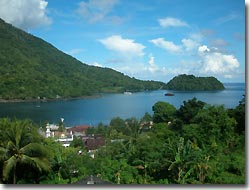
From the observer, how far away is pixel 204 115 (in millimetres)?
4578

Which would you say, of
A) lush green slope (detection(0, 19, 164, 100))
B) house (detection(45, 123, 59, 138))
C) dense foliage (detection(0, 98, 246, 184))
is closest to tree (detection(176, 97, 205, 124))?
dense foliage (detection(0, 98, 246, 184))

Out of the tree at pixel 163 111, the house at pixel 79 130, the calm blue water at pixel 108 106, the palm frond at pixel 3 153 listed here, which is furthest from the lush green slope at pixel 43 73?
the palm frond at pixel 3 153

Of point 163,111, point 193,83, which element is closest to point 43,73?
point 163,111

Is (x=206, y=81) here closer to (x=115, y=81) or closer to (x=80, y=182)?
(x=115, y=81)

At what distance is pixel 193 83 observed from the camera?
392 cm

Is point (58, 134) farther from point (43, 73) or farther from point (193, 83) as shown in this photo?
point (193, 83)

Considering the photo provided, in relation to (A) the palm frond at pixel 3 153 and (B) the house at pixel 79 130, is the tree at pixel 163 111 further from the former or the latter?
(A) the palm frond at pixel 3 153

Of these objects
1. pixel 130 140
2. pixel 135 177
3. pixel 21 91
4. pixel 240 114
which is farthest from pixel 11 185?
pixel 240 114

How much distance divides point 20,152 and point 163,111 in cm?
231

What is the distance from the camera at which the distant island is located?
11.9ft

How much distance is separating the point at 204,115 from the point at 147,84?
3.49 feet

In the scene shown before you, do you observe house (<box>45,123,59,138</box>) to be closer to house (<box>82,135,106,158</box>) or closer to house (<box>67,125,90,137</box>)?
house (<box>67,125,90,137</box>)

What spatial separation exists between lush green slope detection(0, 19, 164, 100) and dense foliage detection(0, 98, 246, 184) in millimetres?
723

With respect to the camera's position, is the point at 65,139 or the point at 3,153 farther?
the point at 65,139
